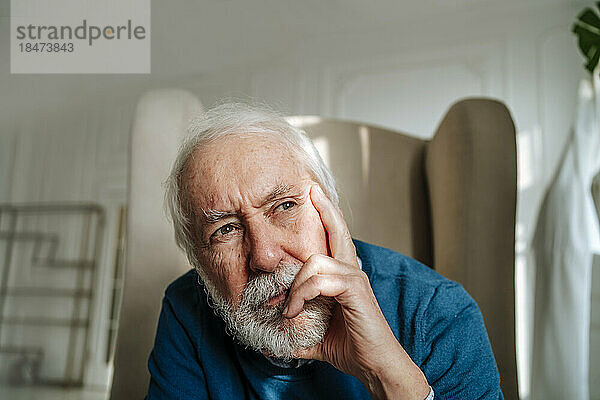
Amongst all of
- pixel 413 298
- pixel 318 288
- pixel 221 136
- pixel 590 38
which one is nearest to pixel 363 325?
pixel 318 288

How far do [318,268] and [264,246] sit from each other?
0.10 meters

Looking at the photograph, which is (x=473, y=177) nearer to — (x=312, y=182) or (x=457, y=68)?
(x=312, y=182)

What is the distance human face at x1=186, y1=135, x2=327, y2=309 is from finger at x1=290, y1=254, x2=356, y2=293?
0.20ft

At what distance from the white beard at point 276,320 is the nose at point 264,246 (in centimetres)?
2

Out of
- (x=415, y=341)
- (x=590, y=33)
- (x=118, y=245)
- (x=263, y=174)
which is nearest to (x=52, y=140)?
(x=118, y=245)

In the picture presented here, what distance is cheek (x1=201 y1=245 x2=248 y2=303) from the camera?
2.37 feet

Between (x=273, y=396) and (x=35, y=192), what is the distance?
4.15 feet

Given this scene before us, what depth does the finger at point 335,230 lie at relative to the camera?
68 cm

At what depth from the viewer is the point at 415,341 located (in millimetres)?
742

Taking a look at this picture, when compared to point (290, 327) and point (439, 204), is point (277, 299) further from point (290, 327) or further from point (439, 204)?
point (439, 204)

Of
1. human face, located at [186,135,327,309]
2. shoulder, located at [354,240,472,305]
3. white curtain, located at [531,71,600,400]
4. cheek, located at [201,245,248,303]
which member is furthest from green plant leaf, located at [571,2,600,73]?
cheek, located at [201,245,248,303]

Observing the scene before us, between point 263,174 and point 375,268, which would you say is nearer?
point 263,174

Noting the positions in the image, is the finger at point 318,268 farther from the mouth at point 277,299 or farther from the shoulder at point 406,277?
the shoulder at point 406,277

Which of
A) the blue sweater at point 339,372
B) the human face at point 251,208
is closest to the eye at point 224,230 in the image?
the human face at point 251,208
